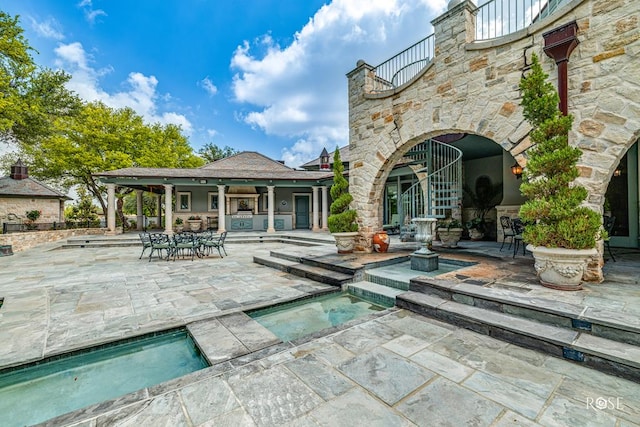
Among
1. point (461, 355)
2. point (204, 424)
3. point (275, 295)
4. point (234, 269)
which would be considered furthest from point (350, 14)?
point (204, 424)

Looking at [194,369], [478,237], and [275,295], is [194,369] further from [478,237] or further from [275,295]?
[478,237]

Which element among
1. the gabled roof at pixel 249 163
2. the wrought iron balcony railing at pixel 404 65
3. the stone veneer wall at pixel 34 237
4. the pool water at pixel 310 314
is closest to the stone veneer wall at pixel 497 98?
the wrought iron balcony railing at pixel 404 65

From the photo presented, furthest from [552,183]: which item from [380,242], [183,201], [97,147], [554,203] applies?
[97,147]

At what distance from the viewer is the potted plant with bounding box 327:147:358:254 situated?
6305 mm

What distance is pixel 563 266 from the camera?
3.12 m

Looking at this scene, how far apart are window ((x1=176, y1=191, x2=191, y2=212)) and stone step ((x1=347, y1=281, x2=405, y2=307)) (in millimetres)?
14195

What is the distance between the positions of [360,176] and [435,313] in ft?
13.1

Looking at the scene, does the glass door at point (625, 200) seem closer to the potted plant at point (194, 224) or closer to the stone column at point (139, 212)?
the potted plant at point (194, 224)

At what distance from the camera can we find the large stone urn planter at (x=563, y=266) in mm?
3037

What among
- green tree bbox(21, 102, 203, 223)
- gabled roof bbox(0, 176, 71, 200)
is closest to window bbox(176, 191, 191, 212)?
green tree bbox(21, 102, 203, 223)

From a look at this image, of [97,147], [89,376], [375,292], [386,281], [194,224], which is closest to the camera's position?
[89,376]

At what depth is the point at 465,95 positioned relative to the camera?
4.54m

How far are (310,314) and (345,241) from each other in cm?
296

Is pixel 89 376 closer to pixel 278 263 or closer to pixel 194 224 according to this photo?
pixel 278 263
